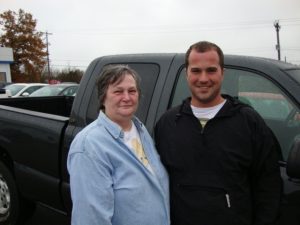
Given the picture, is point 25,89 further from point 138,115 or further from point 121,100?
point 121,100

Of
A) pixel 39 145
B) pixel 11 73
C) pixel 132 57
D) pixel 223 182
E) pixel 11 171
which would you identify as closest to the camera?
pixel 223 182

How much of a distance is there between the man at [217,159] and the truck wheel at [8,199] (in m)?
2.63

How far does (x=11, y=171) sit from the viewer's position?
437 centimetres

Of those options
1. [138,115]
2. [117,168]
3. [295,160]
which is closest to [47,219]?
[138,115]

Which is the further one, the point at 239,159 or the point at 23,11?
the point at 23,11

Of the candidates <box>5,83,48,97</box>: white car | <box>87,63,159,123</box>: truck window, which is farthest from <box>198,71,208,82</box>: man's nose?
<box>5,83,48,97</box>: white car

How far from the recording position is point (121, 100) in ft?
6.81

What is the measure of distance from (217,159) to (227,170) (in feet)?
0.23

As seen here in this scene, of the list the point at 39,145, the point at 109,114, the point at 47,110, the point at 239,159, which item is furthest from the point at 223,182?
the point at 47,110

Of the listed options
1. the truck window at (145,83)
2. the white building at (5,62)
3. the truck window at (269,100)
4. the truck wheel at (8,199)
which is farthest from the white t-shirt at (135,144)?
the white building at (5,62)

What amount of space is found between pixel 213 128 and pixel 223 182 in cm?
26

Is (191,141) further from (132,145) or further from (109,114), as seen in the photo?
(109,114)

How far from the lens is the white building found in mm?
43844

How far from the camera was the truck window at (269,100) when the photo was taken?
261cm
